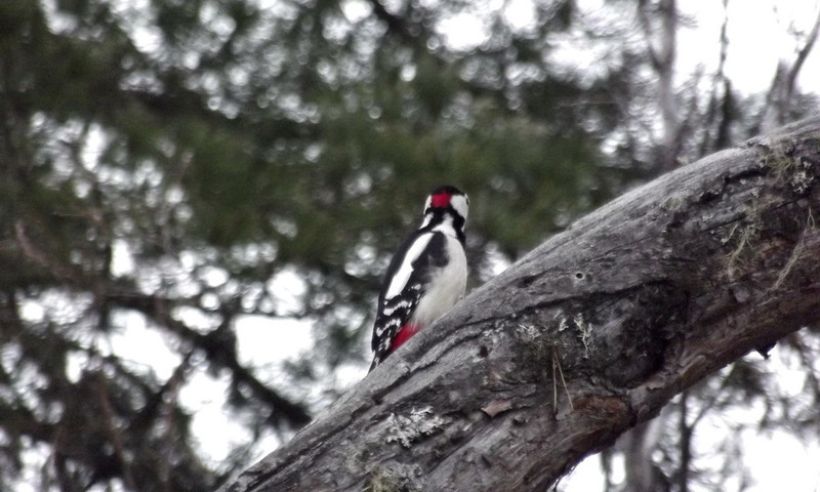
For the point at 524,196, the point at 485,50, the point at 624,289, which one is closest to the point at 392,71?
the point at 485,50

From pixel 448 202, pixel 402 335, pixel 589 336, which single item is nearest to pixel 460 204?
pixel 448 202

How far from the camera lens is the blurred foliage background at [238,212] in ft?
15.4

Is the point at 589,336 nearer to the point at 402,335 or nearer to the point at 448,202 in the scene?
the point at 402,335

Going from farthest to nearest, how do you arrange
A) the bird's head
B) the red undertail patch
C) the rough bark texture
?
the bird's head < the red undertail patch < the rough bark texture

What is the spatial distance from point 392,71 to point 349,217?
128 centimetres

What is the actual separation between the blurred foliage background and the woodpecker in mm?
365

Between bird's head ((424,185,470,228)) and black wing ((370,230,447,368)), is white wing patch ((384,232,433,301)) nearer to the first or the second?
black wing ((370,230,447,368))

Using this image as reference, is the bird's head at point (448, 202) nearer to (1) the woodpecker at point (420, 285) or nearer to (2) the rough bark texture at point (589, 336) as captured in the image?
(1) the woodpecker at point (420, 285)

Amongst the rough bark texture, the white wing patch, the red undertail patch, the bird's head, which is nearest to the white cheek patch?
the bird's head

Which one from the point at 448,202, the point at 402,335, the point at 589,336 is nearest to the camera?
the point at 589,336

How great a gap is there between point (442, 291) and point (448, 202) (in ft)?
1.24

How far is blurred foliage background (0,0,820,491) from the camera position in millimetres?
4688

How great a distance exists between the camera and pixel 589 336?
2273 millimetres

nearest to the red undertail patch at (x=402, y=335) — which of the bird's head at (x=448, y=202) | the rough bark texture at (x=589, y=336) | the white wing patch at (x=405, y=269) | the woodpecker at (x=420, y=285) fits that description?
the woodpecker at (x=420, y=285)
